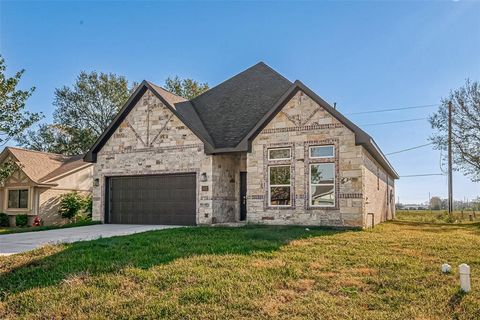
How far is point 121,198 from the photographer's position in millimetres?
16172

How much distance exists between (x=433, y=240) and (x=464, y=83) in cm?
1672

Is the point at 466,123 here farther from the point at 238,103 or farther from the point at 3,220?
the point at 3,220

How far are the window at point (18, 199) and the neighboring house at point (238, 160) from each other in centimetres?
830

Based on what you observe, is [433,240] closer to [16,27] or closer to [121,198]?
[121,198]

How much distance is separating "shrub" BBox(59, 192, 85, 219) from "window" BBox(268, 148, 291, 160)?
14.6 metres

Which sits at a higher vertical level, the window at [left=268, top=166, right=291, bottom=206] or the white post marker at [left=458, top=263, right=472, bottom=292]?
the window at [left=268, top=166, right=291, bottom=206]

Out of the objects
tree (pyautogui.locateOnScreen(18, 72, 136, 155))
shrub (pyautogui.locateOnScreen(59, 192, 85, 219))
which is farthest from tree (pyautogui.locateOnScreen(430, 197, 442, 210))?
shrub (pyautogui.locateOnScreen(59, 192, 85, 219))

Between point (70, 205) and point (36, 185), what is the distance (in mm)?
2235

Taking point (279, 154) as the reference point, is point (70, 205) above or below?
below

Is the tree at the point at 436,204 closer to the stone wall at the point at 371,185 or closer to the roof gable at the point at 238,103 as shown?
the stone wall at the point at 371,185

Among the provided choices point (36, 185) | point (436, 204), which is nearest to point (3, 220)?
point (36, 185)

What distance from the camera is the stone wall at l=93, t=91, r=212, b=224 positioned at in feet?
47.4

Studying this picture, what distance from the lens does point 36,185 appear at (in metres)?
21.4

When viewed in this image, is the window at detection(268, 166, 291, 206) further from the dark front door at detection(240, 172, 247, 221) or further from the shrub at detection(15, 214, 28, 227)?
the shrub at detection(15, 214, 28, 227)
